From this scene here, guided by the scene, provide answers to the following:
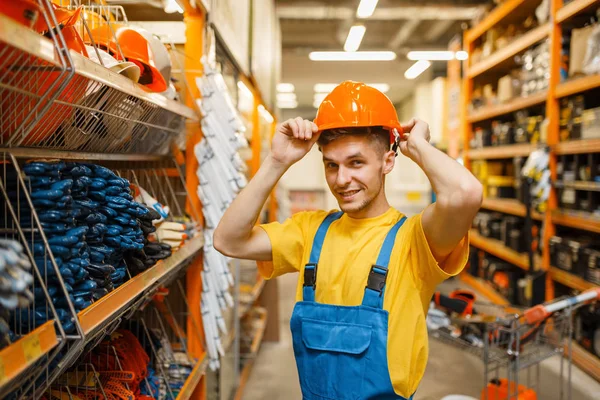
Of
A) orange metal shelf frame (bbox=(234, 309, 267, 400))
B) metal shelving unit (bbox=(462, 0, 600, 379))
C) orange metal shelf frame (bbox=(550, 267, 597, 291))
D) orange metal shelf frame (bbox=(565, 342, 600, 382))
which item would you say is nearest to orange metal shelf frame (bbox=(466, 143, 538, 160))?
metal shelving unit (bbox=(462, 0, 600, 379))

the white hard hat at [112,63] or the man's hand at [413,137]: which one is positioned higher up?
the white hard hat at [112,63]

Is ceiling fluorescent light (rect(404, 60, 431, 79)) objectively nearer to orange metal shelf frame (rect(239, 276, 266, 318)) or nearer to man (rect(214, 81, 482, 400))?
orange metal shelf frame (rect(239, 276, 266, 318))

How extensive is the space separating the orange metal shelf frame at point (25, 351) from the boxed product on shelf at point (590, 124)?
4.21 metres

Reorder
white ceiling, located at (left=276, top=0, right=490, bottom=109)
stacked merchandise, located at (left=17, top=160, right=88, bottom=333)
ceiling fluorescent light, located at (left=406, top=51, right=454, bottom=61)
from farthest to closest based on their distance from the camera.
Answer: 1. ceiling fluorescent light, located at (left=406, top=51, right=454, bottom=61)
2. white ceiling, located at (left=276, top=0, right=490, bottom=109)
3. stacked merchandise, located at (left=17, top=160, right=88, bottom=333)

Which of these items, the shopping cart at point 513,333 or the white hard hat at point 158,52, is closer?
the white hard hat at point 158,52

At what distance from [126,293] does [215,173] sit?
3.27 feet

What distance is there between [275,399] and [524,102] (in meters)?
4.08

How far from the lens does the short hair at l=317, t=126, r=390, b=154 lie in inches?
66.7

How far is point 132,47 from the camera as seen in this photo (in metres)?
1.75

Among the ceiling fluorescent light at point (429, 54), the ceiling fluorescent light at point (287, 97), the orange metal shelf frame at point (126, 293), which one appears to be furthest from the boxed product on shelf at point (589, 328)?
the ceiling fluorescent light at point (287, 97)

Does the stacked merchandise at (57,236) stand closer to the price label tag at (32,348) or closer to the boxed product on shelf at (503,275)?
the price label tag at (32,348)

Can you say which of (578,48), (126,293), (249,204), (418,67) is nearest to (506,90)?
(578,48)

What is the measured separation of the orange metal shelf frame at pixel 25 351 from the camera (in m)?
0.87

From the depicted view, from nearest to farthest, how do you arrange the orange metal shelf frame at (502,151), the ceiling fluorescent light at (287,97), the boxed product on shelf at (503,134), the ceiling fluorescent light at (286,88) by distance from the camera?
the orange metal shelf frame at (502,151) < the boxed product on shelf at (503,134) < the ceiling fluorescent light at (286,88) < the ceiling fluorescent light at (287,97)
